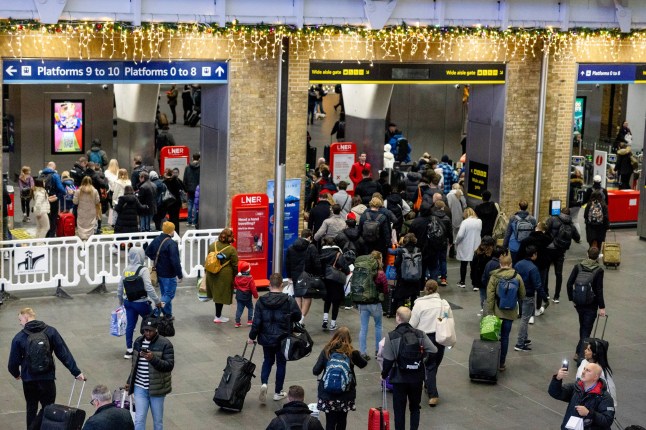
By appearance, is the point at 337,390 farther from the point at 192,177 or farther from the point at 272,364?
the point at 192,177

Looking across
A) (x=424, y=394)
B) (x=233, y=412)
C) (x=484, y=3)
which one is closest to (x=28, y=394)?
(x=233, y=412)

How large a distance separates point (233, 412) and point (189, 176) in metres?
11.2

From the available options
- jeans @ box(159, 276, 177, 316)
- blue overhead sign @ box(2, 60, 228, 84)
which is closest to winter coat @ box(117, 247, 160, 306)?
jeans @ box(159, 276, 177, 316)

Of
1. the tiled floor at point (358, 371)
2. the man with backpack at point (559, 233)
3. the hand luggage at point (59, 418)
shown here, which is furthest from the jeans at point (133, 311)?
the man with backpack at point (559, 233)

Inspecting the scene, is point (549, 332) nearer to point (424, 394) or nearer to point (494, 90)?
point (424, 394)

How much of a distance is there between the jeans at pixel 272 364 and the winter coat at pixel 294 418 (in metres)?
3.23

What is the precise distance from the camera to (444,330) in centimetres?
1384

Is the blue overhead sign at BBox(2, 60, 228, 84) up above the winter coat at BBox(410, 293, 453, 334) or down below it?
above

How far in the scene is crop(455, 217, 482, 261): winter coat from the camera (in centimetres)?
2003

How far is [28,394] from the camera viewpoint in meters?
12.3

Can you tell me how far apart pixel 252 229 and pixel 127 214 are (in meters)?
2.63

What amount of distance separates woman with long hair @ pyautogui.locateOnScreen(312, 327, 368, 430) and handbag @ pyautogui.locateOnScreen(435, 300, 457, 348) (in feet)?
6.28

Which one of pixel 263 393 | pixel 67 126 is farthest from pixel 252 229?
pixel 67 126

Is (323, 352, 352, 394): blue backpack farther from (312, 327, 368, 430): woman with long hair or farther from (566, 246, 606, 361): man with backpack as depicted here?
(566, 246, 606, 361): man with backpack
